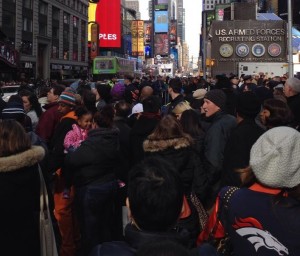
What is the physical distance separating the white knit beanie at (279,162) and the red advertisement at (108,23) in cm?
11449

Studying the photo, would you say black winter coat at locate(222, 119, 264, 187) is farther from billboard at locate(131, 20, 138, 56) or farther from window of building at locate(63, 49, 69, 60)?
billboard at locate(131, 20, 138, 56)

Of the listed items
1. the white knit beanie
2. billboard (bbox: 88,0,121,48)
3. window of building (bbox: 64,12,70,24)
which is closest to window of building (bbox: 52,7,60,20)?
window of building (bbox: 64,12,70,24)

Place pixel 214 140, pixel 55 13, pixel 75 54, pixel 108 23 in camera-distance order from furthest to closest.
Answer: pixel 108 23, pixel 75 54, pixel 55 13, pixel 214 140

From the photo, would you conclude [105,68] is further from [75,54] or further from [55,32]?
[75,54]

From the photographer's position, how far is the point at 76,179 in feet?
16.6

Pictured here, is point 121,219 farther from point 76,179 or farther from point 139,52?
point 139,52

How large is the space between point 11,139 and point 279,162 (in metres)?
2.23

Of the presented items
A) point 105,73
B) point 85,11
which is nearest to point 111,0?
point 85,11

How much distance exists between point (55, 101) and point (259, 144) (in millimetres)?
5526

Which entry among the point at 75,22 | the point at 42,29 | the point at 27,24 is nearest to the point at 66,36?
the point at 75,22

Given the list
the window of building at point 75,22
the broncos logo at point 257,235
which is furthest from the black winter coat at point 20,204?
the window of building at point 75,22

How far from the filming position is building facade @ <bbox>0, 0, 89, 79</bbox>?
55031 mm

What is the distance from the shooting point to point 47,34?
220 feet

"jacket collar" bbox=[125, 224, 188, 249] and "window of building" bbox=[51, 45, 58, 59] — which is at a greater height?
"window of building" bbox=[51, 45, 58, 59]
